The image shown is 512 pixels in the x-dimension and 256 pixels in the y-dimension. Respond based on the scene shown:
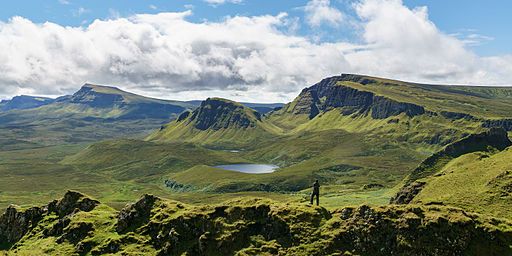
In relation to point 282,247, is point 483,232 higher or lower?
higher

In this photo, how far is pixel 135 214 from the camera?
111 metres

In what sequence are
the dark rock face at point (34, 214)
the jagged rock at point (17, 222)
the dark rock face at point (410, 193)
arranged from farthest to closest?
the dark rock face at point (410, 193)
the jagged rock at point (17, 222)
the dark rock face at point (34, 214)

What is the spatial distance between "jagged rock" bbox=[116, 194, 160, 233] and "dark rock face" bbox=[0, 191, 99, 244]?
72.8 ft

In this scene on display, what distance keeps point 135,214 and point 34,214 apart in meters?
41.0

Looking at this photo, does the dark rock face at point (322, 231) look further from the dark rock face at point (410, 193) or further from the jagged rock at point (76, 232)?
the dark rock face at point (410, 193)

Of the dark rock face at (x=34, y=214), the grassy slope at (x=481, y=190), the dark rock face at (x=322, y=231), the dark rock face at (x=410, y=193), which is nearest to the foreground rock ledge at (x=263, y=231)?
the dark rock face at (x=322, y=231)

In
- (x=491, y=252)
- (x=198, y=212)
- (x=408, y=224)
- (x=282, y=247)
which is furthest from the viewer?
(x=198, y=212)

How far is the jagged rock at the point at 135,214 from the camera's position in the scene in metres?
109

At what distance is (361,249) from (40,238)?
281ft

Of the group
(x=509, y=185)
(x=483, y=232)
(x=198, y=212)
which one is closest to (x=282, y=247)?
(x=198, y=212)

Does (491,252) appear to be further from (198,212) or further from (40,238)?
(40,238)

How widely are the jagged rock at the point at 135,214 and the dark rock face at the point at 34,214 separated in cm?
2218

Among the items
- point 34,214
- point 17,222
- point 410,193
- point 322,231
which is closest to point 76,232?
point 34,214

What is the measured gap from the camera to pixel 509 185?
104 metres
